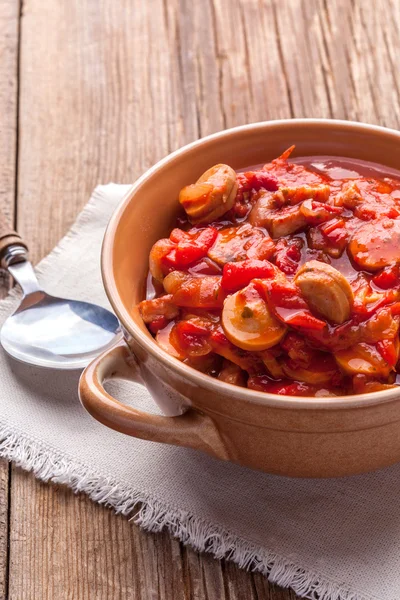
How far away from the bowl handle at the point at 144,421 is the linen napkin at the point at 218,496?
0.23 meters

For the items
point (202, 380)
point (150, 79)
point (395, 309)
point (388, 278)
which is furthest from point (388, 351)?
point (150, 79)

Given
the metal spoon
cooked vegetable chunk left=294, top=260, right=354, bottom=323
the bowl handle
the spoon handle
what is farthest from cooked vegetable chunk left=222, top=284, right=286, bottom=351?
the spoon handle

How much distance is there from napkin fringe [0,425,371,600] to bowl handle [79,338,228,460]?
253 mm

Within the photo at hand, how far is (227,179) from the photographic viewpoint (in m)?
2.31

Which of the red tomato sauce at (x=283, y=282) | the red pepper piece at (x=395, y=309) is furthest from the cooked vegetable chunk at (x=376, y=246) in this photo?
the red pepper piece at (x=395, y=309)

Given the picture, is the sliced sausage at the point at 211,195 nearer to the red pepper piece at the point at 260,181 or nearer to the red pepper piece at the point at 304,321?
the red pepper piece at the point at 260,181

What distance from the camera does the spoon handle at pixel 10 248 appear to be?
2934 millimetres

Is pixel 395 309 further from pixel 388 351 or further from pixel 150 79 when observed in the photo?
pixel 150 79

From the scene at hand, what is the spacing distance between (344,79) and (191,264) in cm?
198

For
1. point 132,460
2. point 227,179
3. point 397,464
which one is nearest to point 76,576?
point 132,460

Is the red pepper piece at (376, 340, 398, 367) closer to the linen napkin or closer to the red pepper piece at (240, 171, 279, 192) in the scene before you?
the linen napkin

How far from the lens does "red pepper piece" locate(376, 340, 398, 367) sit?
1.94m

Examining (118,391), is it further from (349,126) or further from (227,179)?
(349,126)

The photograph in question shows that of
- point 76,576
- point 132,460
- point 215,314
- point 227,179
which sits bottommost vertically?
point 76,576
